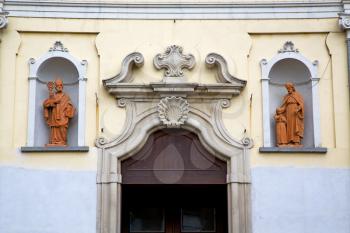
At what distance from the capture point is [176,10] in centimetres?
1346

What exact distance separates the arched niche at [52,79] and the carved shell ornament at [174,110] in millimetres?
1292

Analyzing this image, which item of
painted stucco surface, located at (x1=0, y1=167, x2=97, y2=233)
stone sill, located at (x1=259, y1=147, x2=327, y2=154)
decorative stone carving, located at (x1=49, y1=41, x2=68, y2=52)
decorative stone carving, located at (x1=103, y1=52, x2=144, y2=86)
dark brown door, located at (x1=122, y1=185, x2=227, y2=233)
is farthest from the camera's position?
dark brown door, located at (x1=122, y1=185, x2=227, y2=233)

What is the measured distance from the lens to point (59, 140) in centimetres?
1296

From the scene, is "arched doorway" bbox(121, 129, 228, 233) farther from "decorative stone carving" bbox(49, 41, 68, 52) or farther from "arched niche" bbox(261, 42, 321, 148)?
"decorative stone carving" bbox(49, 41, 68, 52)

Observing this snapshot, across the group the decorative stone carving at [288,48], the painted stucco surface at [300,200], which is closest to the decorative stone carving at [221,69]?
the decorative stone carving at [288,48]

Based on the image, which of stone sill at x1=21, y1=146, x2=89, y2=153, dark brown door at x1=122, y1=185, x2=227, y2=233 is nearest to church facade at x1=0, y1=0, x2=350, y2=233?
stone sill at x1=21, y1=146, x2=89, y2=153

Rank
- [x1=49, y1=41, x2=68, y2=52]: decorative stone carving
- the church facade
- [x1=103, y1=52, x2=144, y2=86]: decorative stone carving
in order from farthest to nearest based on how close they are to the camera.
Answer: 1. [x1=49, y1=41, x2=68, y2=52]: decorative stone carving
2. [x1=103, y1=52, x2=144, y2=86]: decorative stone carving
3. the church facade

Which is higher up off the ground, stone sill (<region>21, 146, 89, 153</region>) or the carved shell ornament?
the carved shell ornament

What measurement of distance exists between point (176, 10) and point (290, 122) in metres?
2.65

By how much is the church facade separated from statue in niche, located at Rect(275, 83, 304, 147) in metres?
0.02

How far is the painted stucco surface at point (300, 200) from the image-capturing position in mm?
12719

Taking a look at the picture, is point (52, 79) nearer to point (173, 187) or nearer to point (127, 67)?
point (127, 67)

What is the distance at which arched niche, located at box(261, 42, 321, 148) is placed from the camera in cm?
1313

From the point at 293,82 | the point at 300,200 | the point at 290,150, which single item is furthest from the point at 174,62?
the point at 300,200
